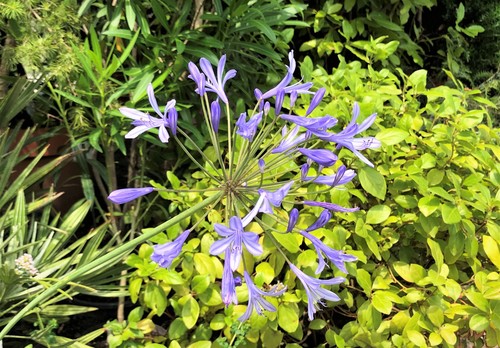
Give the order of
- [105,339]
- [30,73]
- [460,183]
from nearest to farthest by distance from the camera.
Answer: [460,183], [30,73], [105,339]

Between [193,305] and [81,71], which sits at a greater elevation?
[81,71]

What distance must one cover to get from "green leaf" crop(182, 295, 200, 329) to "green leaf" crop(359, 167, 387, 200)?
666 mm

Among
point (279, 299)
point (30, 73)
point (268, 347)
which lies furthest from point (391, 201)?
point (30, 73)

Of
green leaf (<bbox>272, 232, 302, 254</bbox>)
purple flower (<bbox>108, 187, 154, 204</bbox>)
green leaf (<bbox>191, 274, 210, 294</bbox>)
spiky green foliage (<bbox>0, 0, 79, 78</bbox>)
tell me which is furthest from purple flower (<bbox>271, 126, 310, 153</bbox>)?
spiky green foliage (<bbox>0, 0, 79, 78</bbox>)

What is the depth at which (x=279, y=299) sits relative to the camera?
161 centimetres

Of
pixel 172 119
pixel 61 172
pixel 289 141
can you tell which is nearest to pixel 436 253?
pixel 289 141

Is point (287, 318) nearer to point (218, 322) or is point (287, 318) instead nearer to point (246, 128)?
point (218, 322)

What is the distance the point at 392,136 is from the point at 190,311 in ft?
2.86

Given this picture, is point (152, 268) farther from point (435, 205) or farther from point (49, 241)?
point (435, 205)

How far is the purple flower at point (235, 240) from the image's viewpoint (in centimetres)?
84

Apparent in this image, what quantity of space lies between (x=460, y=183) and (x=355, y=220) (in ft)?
1.27

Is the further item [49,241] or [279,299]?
[49,241]

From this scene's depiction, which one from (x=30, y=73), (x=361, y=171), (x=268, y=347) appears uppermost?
(x=30, y=73)

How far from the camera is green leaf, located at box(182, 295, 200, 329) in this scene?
159cm
